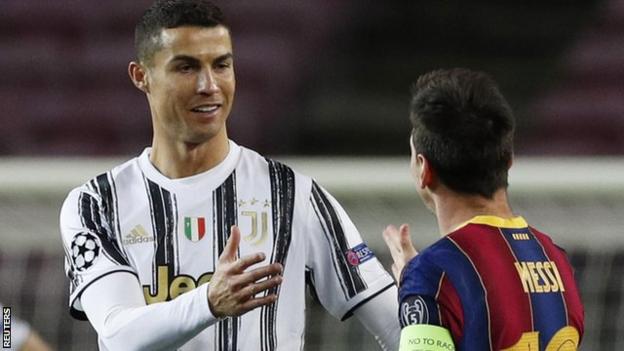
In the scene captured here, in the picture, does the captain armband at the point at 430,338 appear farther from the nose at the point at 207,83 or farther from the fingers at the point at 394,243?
the nose at the point at 207,83

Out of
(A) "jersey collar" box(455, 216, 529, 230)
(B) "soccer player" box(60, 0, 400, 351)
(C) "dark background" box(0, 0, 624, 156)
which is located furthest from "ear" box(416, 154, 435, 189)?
(C) "dark background" box(0, 0, 624, 156)

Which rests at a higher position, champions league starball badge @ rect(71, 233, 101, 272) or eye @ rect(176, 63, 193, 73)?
eye @ rect(176, 63, 193, 73)

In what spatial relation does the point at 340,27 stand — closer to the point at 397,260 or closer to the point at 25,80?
the point at 25,80

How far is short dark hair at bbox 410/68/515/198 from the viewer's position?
2674mm

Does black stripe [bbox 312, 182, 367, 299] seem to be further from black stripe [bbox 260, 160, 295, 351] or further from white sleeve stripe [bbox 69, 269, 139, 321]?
white sleeve stripe [bbox 69, 269, 139, 321]

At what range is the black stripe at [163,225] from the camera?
3.19 metres

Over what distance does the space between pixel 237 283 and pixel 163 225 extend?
1.73 feet

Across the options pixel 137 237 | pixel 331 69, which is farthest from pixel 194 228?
pixel 331 69

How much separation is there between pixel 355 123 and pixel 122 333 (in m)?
6.40

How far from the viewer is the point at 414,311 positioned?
8.50 ft

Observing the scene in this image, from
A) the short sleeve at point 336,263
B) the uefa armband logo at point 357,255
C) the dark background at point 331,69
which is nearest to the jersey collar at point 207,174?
the short sleeve at point 336,263

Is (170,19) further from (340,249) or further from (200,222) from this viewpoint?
(340,249)

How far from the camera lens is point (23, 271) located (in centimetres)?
541

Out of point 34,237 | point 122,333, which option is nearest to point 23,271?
point 34,237
